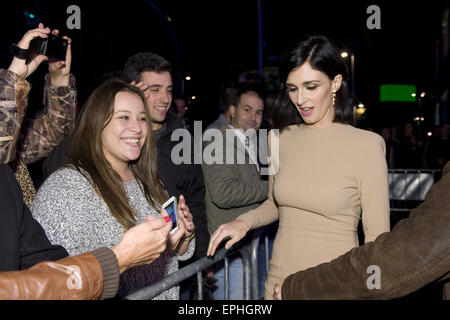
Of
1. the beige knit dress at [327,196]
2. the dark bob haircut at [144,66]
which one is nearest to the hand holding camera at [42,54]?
the dark bob haircut at [144,66]

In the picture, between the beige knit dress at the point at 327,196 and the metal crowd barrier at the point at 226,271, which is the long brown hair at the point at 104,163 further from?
the beige knit dress at the point at 327,196

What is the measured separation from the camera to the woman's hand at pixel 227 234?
2.38 m

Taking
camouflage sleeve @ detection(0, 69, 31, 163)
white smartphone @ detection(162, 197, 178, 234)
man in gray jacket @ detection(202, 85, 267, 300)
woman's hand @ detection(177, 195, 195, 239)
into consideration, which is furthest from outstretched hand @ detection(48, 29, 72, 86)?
man in gray jacket @ detection(202, 85, 267, 300)

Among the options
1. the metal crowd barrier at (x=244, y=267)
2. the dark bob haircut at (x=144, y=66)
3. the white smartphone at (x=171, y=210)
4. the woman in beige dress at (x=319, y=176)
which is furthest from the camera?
the dark bob haircut at (x=144, y=66)

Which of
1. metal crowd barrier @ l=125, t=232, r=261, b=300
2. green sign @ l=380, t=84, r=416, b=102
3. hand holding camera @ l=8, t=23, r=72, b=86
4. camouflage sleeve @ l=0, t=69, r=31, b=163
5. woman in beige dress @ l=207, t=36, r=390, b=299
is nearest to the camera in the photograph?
camouflage sleeve @ l=0, t=69, r=31, b=163

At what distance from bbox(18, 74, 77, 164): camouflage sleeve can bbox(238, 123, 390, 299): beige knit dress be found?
1.37 meters

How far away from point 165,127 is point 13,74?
5.52 feet

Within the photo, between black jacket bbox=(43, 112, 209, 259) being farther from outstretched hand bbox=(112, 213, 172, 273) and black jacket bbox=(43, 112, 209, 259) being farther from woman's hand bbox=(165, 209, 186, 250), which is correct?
outstretched hand bbox=(112, 213, 172, 273)

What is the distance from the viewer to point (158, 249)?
1.69 meters

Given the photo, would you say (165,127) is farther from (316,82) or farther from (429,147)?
(429,147)

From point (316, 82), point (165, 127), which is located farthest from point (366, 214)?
point (165, 127)

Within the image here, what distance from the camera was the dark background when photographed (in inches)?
562

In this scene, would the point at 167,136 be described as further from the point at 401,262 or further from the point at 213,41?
the point at 213,41

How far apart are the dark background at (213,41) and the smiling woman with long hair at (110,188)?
22.5 feet
